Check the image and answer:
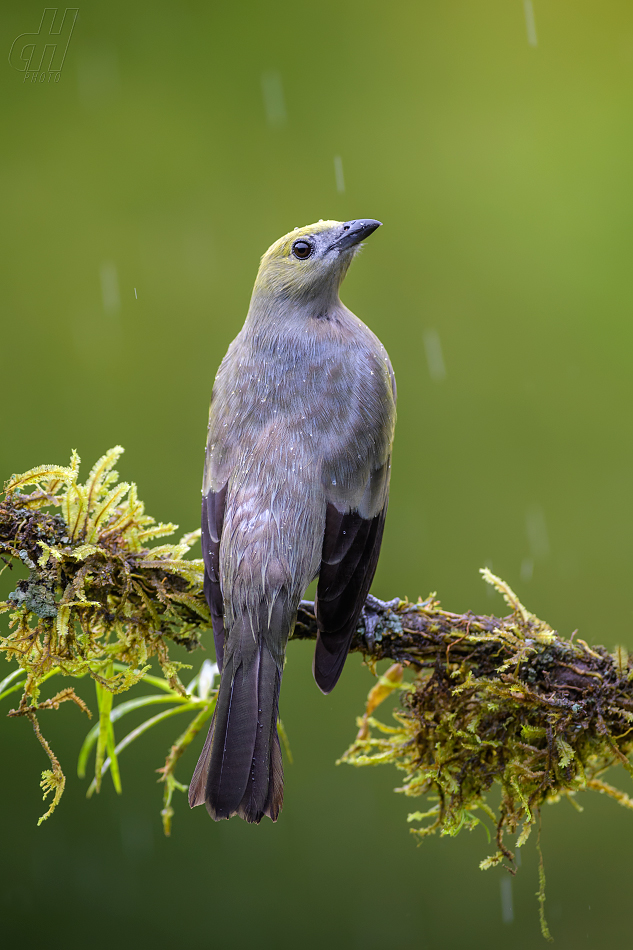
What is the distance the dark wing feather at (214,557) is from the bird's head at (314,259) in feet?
2.09

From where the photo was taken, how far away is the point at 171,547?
188 cm

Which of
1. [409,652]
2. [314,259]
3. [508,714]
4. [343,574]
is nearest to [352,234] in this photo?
[314,259]

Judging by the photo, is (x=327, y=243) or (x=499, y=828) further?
(x=327, y=243)

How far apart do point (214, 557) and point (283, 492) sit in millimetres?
226

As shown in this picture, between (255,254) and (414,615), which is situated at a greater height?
(255,254)

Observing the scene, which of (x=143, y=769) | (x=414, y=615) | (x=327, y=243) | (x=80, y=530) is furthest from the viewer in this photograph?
(x=143, y=769)

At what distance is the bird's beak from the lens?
2.24 metres

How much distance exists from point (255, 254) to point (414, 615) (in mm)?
2627

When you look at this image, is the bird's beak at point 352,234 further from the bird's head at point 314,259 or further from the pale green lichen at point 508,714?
the pale green lichen at point 508,714

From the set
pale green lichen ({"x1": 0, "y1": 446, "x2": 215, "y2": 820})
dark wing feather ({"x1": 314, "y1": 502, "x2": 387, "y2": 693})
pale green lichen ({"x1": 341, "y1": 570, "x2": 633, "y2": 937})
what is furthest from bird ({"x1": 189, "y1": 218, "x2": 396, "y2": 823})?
pale green lichen ({"x1": 341, "y1": 570, "x2": 633, "y2": 937})

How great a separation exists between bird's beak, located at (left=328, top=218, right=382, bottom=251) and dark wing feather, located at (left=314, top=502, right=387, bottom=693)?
0.78 meters

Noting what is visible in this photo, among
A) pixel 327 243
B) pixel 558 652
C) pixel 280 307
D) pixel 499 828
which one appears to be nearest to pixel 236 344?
pixel 280 307

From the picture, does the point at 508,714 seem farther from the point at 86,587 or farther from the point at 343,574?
the point at 86,587

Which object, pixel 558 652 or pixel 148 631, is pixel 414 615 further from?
pixel 148 631
